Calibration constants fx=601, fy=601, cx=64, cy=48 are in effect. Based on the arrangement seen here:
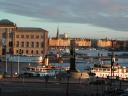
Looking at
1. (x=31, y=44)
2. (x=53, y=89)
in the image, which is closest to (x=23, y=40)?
(x=31, y=44)

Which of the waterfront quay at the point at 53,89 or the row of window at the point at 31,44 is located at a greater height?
the row of window at the point at 31,44

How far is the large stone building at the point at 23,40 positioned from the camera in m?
147

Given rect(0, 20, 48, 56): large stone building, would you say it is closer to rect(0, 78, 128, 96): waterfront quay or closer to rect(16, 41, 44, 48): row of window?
rect(16, 41, 44, 48): row of window

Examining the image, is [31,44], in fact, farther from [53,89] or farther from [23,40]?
[53,89]

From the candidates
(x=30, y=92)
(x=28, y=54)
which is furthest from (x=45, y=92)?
(x=28, y=54)

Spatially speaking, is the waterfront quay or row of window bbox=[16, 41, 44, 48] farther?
row of window bbox=[16, 41, 44, 48]

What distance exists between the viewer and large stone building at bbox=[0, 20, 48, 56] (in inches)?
5778

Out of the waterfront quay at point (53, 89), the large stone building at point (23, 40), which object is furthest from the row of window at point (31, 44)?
the waterfront quay at point (53, 89)

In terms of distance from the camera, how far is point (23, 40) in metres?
151

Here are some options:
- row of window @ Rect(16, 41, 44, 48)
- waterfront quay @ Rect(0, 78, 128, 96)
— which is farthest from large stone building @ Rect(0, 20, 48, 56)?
waterfront quay @ Rect(0, 78, 128, 96)

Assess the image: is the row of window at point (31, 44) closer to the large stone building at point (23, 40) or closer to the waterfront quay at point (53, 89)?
the large stone building at point (23, 40)

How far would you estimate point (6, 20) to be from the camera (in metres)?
163

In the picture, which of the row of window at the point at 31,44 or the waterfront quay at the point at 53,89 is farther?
the row of window at the point at 31,44

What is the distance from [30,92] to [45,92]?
1.24 m
